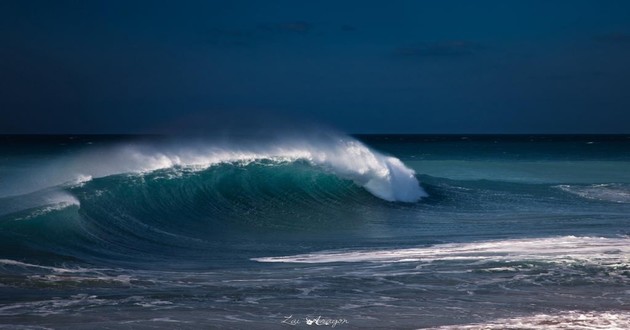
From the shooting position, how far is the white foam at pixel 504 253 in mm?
9812

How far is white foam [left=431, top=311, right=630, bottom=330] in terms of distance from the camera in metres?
6.40

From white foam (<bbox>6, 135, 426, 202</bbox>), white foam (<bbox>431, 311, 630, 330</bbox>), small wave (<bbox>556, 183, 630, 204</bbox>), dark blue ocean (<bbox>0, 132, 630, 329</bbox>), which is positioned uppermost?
white foam (<bbox>6, 135, 426, 202</bbox>)

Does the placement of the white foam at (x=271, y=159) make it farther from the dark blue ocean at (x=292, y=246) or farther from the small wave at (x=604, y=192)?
the small wave at (x=604, y=192)

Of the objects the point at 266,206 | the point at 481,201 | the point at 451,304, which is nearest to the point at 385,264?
the point at 451,304

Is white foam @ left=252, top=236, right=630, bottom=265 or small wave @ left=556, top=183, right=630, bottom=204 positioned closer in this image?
white foam @ left=252, top=236, right=630, bottom=265

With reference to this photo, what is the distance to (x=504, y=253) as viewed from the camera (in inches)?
404

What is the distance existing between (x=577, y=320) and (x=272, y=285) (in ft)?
10.2

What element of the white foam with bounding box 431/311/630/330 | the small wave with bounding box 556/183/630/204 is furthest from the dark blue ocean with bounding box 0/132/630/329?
the small wave with bounding box 556/183/630/204

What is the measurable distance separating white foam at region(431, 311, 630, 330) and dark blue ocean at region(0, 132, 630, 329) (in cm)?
3

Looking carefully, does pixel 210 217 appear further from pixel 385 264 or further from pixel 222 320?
pixel 222 320

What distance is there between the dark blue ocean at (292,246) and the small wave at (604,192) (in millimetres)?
Result: 215

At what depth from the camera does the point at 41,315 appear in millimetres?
6781

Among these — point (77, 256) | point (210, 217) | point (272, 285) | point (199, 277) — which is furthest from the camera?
point (210, 217)

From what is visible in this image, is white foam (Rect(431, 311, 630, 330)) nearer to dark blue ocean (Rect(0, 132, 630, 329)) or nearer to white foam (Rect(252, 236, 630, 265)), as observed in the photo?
dark blue ocean (Rect(0, 132, 630, 329))
